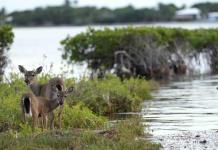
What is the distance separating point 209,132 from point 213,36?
2418 centimetres

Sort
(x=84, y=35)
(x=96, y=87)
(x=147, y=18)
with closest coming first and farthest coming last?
(x=96, y=87), (x=84, y=35), (x=147, y=18)

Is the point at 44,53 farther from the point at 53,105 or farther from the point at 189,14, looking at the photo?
the point at 189,14

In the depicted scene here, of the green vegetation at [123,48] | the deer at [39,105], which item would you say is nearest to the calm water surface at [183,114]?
the deer at [39,105]

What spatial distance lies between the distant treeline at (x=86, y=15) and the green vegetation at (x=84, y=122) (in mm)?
88449

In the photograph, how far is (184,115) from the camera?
936 inches

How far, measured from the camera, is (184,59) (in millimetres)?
42062

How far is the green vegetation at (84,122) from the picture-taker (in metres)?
16.6

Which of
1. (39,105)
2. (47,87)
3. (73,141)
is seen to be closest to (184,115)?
(47,87)

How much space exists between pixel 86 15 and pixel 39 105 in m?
116

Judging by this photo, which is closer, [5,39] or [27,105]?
[27,105]

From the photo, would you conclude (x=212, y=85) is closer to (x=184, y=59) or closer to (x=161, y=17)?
(x=184, y=59)

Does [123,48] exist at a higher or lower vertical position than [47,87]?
higher

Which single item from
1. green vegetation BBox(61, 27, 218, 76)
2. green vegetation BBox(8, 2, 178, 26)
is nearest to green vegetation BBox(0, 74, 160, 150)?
green vegetation BBox(61, 27, 218, 76)

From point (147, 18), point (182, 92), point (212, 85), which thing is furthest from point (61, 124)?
point (147, 18)
